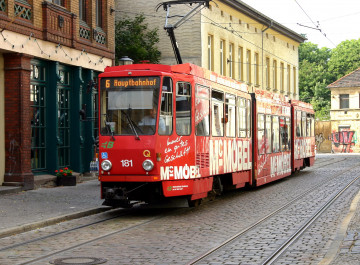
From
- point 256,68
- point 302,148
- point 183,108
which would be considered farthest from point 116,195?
point 256,68

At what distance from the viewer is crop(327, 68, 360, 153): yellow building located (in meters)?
66.6

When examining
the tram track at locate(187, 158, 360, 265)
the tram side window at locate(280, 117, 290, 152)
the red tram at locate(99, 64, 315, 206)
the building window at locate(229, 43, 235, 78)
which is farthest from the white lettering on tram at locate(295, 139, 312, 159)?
the red tram at locate(99, 64, 315, 206)

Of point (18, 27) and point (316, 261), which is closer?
point (316, 261)

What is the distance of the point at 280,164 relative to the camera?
81.4 feet

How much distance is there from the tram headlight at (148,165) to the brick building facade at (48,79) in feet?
7.78

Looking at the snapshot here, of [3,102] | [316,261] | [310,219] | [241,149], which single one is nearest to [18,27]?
[3,102]

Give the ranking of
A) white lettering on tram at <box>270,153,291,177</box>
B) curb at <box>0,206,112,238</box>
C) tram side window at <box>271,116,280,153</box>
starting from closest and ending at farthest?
curb at <box>0,206,112,238</box> → white lettering on tram at <box>270,153,291,177</box> → tram side window at <box>271,116,280,153</box>

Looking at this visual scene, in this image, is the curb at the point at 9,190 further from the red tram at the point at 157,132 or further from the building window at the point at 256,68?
the building window at the point at 256,68

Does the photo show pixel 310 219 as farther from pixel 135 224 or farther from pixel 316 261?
pixel 316 261

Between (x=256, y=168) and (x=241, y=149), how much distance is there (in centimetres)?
186

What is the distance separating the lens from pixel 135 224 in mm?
13172

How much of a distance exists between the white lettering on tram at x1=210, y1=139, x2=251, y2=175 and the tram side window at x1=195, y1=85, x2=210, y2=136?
0.59 m

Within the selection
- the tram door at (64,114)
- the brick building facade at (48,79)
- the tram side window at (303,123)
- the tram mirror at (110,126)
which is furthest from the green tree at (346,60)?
the tram mirror at (110,126)

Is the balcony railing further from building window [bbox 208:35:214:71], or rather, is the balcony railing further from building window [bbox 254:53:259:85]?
building window [bbox 254:53:259:85]
